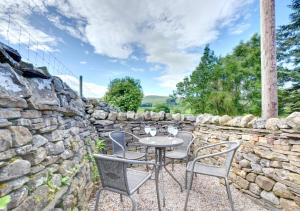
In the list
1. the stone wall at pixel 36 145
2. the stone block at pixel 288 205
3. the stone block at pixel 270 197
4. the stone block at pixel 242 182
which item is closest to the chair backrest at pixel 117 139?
the stone wall at pixel 36 145

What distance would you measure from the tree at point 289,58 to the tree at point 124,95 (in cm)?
727

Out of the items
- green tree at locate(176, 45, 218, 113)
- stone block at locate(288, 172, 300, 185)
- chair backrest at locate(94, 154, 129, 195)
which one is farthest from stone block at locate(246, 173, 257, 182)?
green tree at locate(176, 45, 218, 113)

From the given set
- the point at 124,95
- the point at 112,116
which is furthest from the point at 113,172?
the point at 124,95

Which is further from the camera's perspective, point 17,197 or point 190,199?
point 190,199

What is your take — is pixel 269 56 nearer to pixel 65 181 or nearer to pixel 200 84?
pixel 65 181

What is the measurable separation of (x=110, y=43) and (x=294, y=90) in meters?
9.39

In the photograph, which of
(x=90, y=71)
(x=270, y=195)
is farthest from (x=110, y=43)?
(x=270, y=195)

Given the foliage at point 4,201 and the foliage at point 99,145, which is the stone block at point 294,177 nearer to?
the foliage at point 4,201

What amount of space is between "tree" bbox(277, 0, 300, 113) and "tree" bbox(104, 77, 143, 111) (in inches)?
286

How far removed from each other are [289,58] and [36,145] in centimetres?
1161

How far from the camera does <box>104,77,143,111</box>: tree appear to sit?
6.27 m

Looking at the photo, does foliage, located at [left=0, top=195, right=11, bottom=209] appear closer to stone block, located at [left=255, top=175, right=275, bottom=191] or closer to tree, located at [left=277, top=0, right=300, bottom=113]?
stone block, located at [left=255, top=175, right=275, bottom=191]

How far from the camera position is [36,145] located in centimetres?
130

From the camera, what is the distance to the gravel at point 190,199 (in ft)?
7.29
